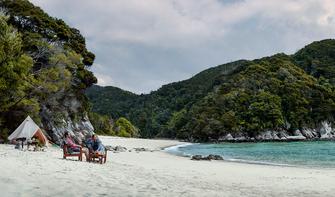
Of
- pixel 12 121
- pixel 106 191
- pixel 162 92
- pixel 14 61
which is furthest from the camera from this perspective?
pixel 162 92

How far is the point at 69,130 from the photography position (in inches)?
784

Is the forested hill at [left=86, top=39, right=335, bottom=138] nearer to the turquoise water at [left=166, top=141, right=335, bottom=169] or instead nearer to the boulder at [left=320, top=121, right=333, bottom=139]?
the boulder at [left=320, top=121, right=333, bottom=139]

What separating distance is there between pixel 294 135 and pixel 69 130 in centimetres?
5945

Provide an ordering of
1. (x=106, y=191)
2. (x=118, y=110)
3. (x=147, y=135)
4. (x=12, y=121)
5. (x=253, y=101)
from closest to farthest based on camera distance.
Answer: (x=106, y=191)
(x=12, y=121)
(x=253, y=101)
(x=147, y=135)
(x=118, y=110)

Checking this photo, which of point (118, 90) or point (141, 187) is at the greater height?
point (118, 90)

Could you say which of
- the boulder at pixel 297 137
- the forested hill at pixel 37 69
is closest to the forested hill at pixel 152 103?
the boulder at pixel 297 137

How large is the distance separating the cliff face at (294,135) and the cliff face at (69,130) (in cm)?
4198

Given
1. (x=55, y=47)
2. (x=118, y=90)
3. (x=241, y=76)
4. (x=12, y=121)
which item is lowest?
(x=12, y=121)

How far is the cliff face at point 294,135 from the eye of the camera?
2105 inches

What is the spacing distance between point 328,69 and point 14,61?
9810 centimetres

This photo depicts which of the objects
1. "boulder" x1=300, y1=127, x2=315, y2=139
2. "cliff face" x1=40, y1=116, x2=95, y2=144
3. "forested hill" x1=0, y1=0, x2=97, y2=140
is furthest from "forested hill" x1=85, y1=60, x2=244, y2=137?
"forested hill" x1=0, y1=0, x2=97, y2=140

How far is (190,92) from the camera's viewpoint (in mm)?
144500

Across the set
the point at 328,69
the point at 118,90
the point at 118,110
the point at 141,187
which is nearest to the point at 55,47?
the point at 141,187

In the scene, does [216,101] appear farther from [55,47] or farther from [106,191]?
[106,191]
